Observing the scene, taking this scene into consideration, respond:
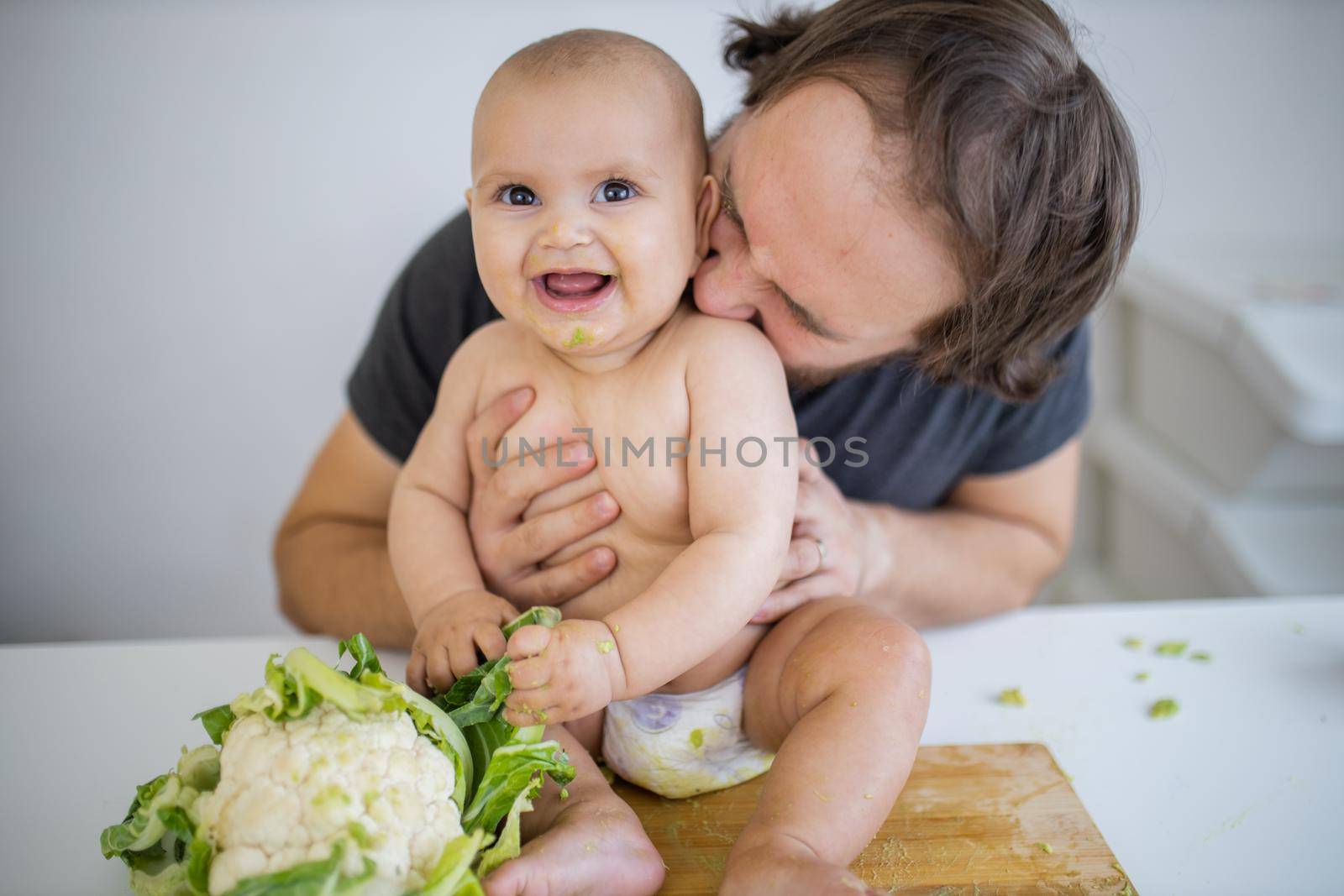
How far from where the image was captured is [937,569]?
130 centimetres

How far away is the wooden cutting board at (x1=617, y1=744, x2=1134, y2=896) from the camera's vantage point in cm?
86

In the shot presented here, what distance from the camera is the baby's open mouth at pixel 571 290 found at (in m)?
0.87

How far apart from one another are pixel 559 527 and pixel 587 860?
1.08 ft

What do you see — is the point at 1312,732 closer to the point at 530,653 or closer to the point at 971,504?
the point at 971,504

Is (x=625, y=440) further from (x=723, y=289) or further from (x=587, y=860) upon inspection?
(x=587, y=860)

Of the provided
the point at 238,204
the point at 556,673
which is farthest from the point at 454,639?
the point at 238,204

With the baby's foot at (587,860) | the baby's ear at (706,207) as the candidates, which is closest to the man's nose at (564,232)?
the baby's ear at (706,207)

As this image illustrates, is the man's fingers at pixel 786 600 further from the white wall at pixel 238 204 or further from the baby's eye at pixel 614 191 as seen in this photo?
the white wall at pixel 238 204

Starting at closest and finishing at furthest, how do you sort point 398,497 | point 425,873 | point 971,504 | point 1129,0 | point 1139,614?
point 425,873, point 398,497, point 1139,614, point 971,504, point 1129,0

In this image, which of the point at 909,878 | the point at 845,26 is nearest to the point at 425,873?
the point at 909,878

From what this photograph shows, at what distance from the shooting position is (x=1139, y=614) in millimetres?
1296

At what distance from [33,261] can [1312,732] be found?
87.4 inches

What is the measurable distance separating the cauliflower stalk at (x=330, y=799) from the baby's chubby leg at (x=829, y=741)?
18 centimetres

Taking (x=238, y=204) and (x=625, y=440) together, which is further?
(x=238, y=204)
